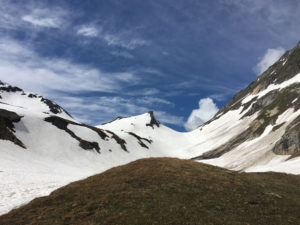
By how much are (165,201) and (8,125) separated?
2527 inches

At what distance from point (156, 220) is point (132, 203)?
372cm

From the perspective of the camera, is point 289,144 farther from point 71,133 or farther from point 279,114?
point 71,133

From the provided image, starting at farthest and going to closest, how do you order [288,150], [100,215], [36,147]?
[288,150] → [36,147] → [100,215]

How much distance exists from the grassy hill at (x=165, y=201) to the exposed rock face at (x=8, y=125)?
141 ft

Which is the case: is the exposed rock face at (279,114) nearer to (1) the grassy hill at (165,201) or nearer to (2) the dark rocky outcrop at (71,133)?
(1) the grassy hill at (165,201)

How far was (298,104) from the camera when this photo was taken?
105 m

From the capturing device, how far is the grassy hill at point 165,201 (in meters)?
16.5

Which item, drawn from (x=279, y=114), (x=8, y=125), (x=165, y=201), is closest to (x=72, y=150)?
(x=8, y=125)

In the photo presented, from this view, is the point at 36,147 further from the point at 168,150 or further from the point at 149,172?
the point at 168,150

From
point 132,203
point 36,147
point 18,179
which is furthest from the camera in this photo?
point 36,147

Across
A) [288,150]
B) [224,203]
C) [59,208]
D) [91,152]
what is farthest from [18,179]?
[288,150]

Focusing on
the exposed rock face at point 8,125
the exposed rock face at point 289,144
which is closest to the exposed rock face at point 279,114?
the exposed rock face at point 289,144

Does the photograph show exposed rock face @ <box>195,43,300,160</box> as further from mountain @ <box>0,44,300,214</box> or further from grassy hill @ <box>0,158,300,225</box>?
grassy hill @ <box>0,158,300,225</box>

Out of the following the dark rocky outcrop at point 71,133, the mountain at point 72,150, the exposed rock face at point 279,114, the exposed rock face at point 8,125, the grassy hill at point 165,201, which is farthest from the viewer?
the dark rocky outcrop at point 71,133
